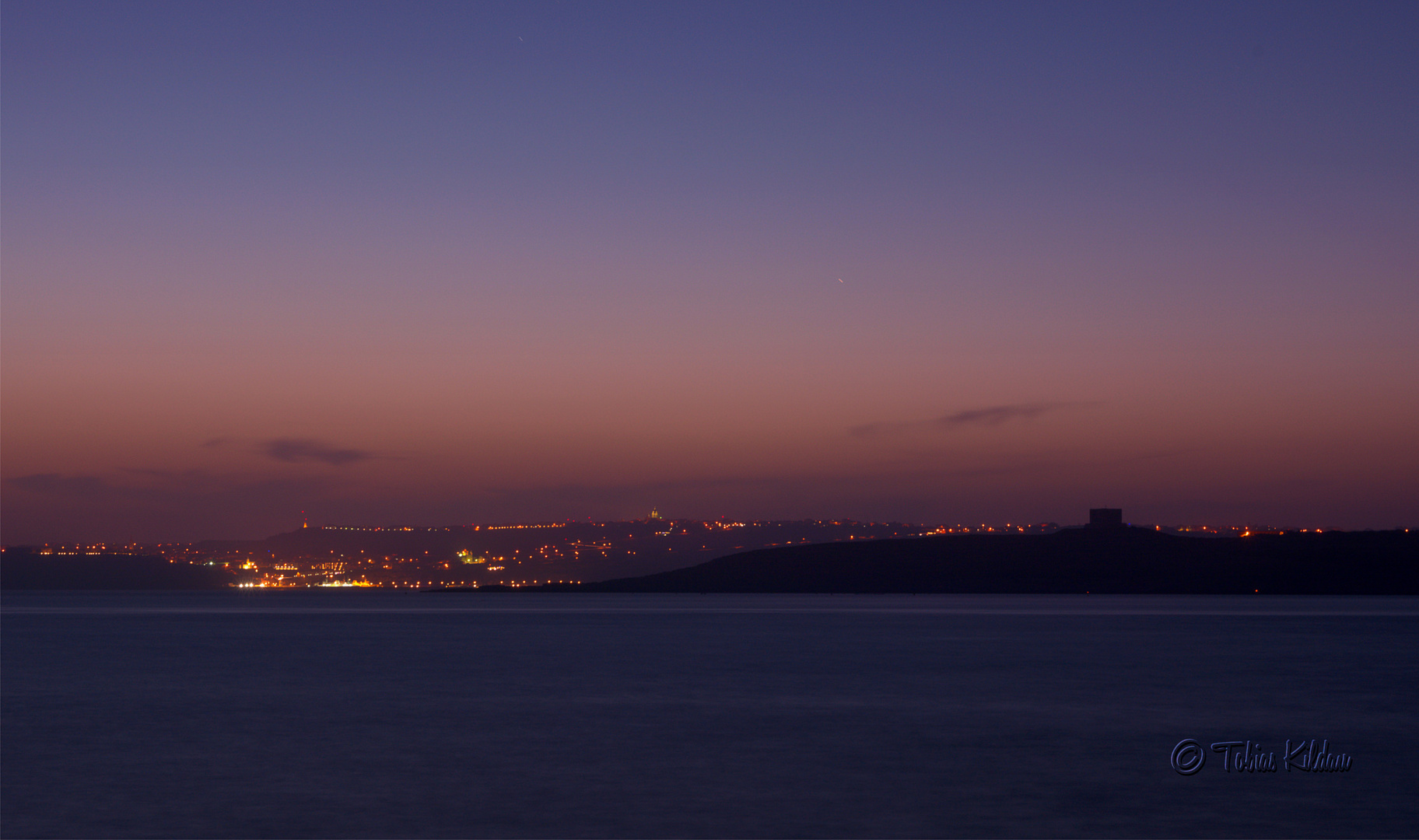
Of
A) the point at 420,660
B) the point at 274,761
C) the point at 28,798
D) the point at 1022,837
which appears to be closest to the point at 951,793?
the point at 1022,837

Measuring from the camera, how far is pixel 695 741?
18266mm

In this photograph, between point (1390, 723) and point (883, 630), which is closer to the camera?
point (1390, 723)

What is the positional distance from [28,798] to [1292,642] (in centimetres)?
4052

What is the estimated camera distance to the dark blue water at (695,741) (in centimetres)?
1285

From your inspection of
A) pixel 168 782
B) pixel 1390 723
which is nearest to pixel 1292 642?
pixel 1390 723

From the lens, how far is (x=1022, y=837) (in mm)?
11984

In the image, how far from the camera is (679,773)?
1547 cm

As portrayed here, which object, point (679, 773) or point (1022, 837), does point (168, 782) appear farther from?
point (1022, 837)

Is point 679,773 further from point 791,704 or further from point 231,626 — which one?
point 231,626

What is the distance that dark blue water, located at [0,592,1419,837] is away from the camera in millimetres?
12852

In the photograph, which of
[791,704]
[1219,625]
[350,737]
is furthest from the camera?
[1219,625]

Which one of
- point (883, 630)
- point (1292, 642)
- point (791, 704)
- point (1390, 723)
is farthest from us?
point (883, 630)

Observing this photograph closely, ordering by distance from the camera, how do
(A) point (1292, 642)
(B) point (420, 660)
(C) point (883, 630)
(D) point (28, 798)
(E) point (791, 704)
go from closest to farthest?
(D) point (28, 798)
(E) point (791, 704)
(B) point (420, 660)
(A) point (1292, 642)
(C) point (883, 630)

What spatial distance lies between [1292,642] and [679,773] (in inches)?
1390
